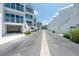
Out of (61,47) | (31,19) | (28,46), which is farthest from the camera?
(31,19)

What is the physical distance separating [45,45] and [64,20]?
2.71 ft

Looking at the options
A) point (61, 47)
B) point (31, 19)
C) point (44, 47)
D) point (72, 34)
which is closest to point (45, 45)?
point (44, 47)

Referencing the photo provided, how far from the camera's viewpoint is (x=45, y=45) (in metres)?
3.32

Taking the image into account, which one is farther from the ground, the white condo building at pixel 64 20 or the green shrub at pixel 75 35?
the white condo building at pixel 64 20

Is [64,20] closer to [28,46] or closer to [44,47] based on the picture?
[44,47]

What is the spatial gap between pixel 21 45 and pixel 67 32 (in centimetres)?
124

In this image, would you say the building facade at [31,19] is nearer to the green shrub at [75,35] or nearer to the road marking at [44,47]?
the road marking at [44,47]

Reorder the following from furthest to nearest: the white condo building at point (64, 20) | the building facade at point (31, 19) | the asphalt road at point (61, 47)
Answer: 1. the building facade at point (31, 19)
2. the white condo building at point (64, 20)
3. the asphalt road at point (61, 47)

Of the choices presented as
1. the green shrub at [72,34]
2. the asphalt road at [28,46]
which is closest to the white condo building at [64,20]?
the green shrub at [72,34]

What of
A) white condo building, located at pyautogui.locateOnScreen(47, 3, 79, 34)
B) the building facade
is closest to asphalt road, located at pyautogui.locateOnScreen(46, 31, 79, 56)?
white condo building, located at pyautogui.locateOnScreen(47, 3, 79, 34)

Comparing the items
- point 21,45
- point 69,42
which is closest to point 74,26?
point 69,42

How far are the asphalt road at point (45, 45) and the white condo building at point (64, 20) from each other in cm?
21

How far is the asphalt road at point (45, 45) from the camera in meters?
3.03

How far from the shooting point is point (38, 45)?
3.23m
